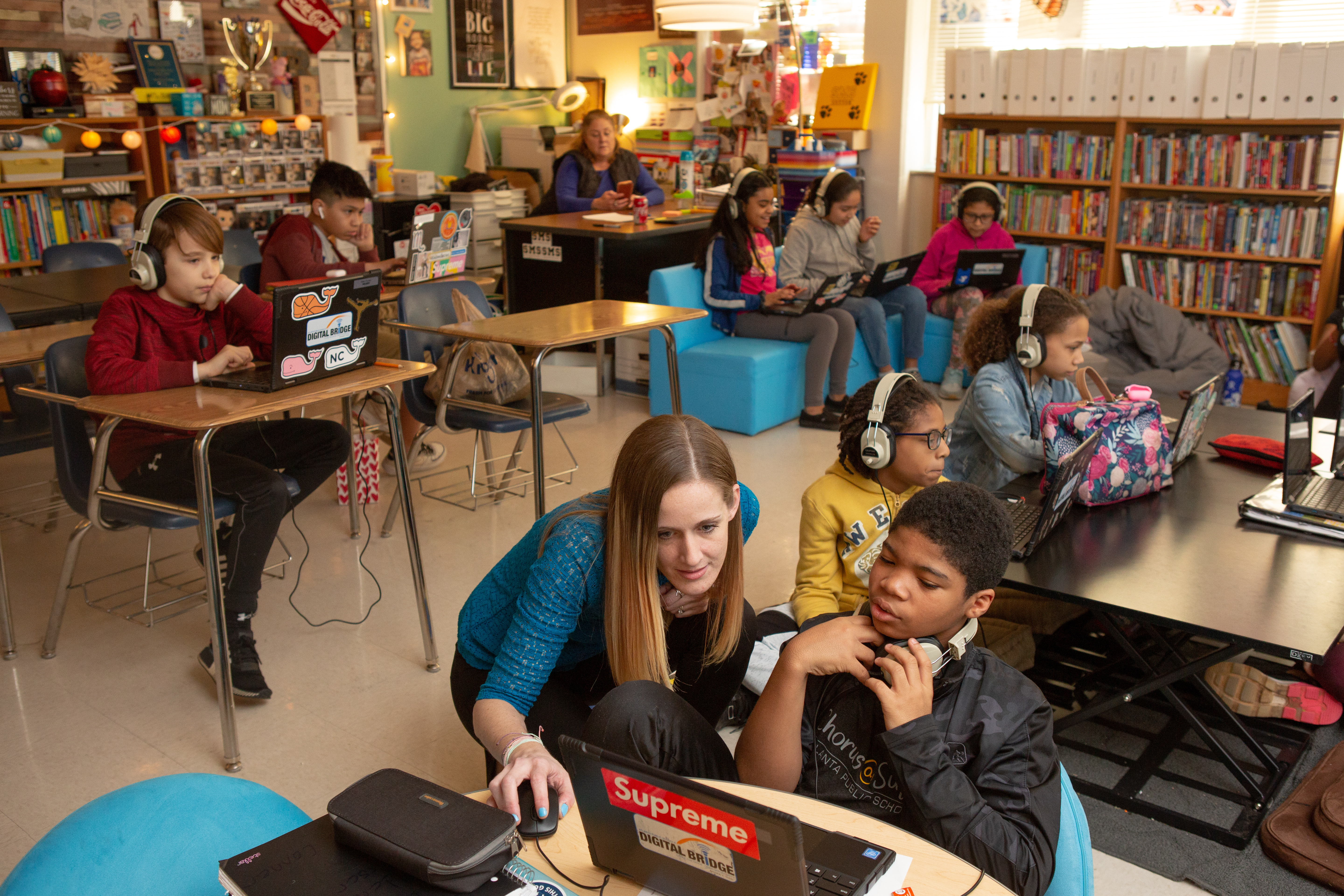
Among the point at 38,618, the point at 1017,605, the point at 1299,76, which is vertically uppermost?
the point at 1299,76

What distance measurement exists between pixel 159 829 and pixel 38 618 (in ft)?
7.60

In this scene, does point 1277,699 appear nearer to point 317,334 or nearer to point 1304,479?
point 1304,479

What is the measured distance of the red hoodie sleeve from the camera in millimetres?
2363

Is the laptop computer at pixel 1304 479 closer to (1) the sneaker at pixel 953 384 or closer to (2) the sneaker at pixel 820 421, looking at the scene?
(2) the sneaker at pixel 820 421

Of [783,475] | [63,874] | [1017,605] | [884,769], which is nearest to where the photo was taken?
[63,874]

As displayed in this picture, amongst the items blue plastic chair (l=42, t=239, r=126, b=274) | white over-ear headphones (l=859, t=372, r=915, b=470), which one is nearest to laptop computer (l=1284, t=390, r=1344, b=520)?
white over-ear headphones (l=859, t=372, r=915, b=470)

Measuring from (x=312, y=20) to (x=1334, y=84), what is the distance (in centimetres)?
542

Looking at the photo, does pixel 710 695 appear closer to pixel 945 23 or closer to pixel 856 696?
pixel 856 696

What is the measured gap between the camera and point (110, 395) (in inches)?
92.7

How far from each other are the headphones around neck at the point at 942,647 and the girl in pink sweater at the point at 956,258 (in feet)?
13.0

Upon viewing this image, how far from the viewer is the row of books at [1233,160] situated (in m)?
4.80

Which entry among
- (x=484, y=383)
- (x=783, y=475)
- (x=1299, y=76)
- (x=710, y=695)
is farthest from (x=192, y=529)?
(x=1299, y=76)

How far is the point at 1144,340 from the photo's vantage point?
4.88 metres

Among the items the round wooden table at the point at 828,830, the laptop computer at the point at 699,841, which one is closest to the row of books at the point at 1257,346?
the round wooden table at the point at 828,830
